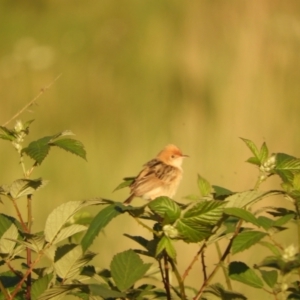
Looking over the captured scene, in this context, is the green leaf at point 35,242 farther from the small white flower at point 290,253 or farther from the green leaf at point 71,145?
the small white flower at point 290,253

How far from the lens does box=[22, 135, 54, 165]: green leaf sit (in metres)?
1.49

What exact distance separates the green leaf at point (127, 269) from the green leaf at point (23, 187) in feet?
0.66

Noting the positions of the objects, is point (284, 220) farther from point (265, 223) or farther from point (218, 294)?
point (218, 294)

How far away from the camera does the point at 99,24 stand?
152 inches

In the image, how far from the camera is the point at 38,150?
4.96 feet

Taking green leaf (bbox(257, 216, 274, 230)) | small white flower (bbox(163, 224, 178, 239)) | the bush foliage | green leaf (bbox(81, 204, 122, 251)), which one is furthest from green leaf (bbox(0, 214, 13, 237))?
green leaf (bbox(257, 216, 274, 230))

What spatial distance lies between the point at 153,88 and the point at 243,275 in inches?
89.3

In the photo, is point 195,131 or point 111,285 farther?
point 195,131

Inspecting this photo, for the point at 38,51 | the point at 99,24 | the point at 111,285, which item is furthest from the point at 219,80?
the point at 111,285

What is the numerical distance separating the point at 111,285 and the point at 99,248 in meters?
1.84

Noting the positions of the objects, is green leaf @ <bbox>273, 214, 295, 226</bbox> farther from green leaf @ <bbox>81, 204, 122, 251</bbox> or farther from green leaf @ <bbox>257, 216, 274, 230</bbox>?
green leaf @ <bbox>81, 204, 122, 251</bbox>

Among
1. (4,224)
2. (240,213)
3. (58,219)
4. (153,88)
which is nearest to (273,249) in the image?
(240,213)

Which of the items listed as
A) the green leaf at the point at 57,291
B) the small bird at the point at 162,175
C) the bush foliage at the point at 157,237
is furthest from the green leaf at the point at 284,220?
the small bird at the point at 162,175

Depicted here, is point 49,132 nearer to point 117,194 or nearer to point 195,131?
point 117,194
